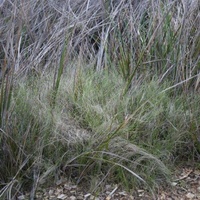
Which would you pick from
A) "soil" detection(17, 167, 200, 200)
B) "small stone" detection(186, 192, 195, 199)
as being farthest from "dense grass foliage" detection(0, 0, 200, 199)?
"small stone" detection(186, 192, 195, 199)

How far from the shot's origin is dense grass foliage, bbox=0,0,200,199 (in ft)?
9.37

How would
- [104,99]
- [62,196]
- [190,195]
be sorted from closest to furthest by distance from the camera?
[62,196], [190,195], [104,99]

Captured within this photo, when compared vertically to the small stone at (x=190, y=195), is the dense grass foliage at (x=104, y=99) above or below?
above

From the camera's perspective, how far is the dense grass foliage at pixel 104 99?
9.37 ft

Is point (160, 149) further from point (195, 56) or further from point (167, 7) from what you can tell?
point (167, 7)

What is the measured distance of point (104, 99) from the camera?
326cm

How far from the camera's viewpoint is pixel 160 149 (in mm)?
3123

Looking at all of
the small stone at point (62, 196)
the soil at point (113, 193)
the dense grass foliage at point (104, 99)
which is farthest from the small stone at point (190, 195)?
the small stone at point (62, 196)

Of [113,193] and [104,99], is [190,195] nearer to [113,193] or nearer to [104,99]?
[113,193]

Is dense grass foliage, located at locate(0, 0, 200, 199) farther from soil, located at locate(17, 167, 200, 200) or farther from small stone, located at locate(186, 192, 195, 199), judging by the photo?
small stone, located at locate(186, 192, 195, 199)

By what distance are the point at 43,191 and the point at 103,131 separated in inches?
20.1

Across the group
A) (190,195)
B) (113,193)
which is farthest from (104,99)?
(190,195)

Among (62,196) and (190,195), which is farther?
(190,195)

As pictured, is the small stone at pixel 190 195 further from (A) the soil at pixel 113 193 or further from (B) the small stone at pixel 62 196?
(B) the small stone at pixel 62 196
